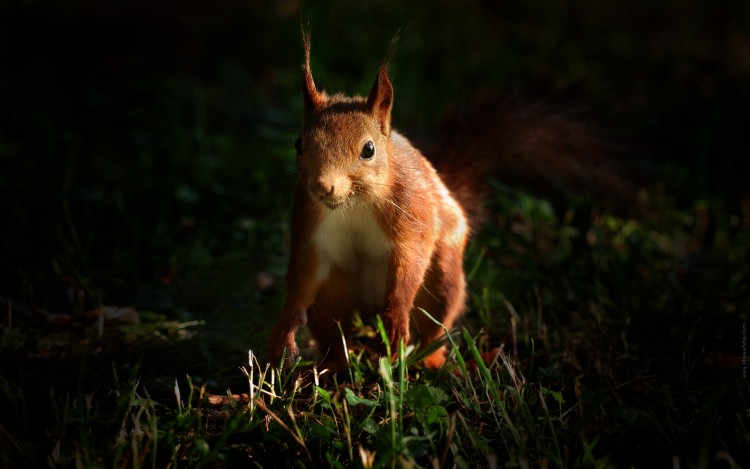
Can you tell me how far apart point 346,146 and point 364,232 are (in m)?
0.25

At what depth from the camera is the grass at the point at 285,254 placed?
1716 millimetres

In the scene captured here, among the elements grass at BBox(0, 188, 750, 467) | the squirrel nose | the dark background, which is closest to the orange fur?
the squirrel nose

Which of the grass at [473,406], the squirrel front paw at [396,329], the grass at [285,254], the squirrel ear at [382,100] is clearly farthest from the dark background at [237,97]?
the squirrel front paw at [396,329]

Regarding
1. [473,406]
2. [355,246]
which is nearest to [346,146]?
[355,246]

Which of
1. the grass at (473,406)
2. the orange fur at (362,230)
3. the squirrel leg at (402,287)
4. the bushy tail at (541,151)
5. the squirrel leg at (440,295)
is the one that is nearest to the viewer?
the grass at (473,406)

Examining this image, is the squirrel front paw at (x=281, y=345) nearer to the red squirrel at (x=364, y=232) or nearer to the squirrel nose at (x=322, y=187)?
the red squirrel at (x=364, y=232)

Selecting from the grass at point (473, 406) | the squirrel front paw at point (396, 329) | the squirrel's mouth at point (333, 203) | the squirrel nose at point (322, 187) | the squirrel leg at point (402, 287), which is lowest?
the grass at point (473, 406)

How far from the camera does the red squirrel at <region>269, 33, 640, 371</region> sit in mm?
1773

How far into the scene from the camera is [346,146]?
175 centimetres

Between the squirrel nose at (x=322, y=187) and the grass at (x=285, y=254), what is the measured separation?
44 centimetres

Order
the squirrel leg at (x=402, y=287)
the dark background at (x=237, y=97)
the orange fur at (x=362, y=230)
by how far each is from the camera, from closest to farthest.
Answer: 1. the orange fur at (x=362, y=230)
2. the squirrel leg at (x=402, y=287)
3. the dark background at (x=237, y=97)

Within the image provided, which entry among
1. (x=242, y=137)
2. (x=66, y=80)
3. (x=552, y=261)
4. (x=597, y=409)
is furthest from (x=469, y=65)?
→ (x=597, y=409)

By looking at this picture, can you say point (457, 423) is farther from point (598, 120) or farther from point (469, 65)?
Result: point (469, 65)

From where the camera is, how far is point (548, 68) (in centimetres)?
414
